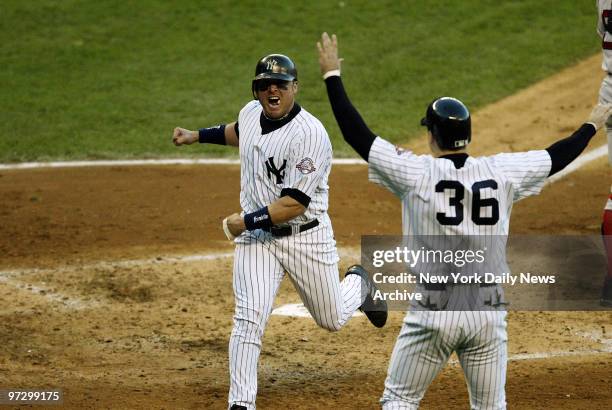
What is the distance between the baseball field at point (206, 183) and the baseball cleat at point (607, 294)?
4.0 inches

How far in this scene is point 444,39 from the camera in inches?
620

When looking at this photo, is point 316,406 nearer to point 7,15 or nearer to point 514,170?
point 514,170

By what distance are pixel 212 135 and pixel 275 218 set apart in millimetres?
1098

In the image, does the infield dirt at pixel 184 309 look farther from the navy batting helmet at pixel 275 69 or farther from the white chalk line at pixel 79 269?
the navy batting helmet at pixel 275 69

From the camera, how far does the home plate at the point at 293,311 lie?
809cm

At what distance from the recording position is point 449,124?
4777 mm

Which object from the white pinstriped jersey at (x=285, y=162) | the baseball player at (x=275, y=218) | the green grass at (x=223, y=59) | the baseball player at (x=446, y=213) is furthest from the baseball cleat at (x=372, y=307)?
the green grass at (x=223, y=59)

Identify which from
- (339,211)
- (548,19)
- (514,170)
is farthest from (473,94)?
(514,170)

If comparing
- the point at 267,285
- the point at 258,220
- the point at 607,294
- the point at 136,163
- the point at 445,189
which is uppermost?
the point at 136,163

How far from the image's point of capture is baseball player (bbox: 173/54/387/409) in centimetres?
586

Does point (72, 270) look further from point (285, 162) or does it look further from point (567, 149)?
point (567, 149)

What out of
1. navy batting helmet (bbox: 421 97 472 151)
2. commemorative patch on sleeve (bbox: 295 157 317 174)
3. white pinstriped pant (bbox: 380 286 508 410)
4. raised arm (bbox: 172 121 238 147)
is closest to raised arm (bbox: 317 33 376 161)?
navy batting helmet (bbox: 421 97 472 151)

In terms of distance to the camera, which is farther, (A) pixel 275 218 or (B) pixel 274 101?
(B) pixel 274 101

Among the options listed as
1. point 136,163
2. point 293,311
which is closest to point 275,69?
point 293,311
